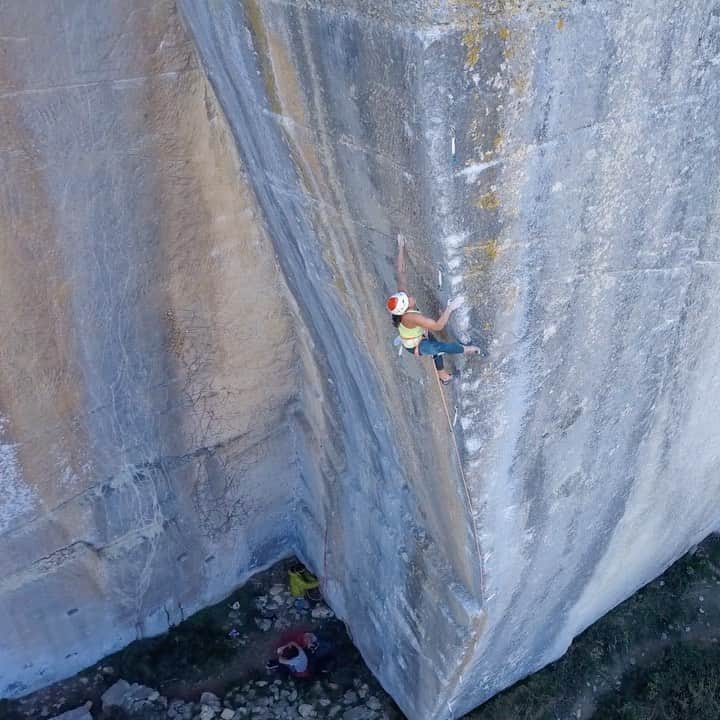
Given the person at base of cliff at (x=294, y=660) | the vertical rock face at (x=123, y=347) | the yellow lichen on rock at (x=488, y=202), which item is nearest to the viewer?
the yellow lichen on rock at (x=488, y=202)

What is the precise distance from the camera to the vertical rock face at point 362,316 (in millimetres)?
2092

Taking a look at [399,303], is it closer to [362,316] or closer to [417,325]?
[417,325]

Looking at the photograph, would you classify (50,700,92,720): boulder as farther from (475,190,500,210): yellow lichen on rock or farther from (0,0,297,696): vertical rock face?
(475,190,500,210): yellow lichen on rock

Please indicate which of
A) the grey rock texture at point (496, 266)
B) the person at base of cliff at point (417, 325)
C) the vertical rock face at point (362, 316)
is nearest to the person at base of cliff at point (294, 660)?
the vertical rock face at point (362, 316)

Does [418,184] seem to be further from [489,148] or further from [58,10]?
[58,10]

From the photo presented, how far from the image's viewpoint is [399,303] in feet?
7.75

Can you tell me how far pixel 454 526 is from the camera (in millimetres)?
3082

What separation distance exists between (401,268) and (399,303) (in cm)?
11

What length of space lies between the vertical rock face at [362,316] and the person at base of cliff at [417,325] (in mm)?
58

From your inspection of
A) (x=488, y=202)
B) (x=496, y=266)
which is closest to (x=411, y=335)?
(x=496, y=266)

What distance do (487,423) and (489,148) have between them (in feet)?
3.27

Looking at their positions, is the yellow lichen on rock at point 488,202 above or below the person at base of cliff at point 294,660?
above

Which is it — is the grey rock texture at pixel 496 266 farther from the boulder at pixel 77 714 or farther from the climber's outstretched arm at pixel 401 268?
the boulder at pixel 77 714

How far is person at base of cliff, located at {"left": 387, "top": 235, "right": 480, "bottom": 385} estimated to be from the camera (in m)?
2.32
